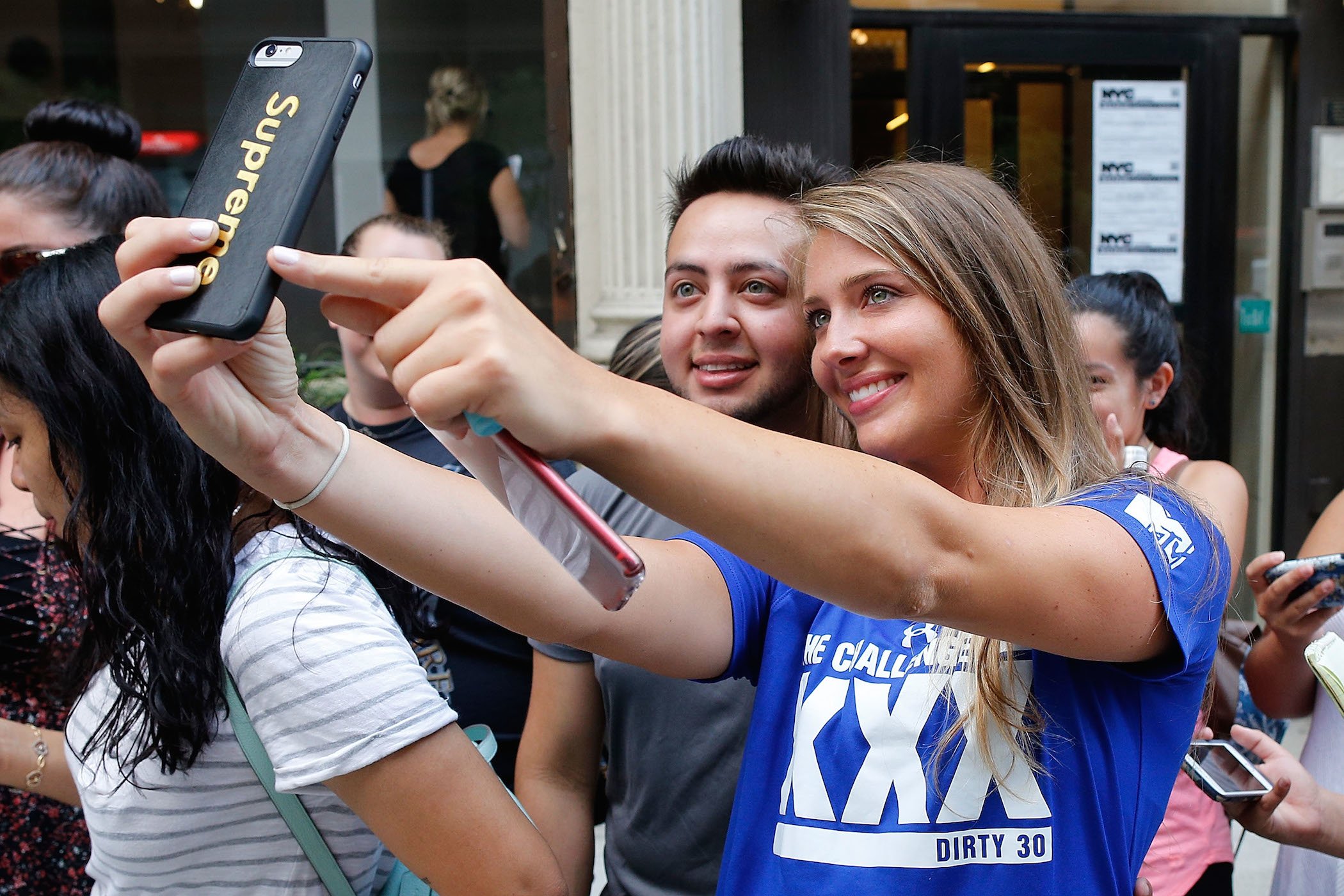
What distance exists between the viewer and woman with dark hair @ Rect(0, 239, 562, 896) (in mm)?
1411

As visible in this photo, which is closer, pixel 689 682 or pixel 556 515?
pixel 556 515

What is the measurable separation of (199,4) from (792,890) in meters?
4.66

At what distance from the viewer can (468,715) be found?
103 inches

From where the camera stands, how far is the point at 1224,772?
1874 millimetres

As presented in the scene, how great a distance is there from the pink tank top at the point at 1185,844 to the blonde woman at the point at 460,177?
10.7 feet

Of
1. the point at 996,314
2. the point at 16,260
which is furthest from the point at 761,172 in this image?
the point at 16,260

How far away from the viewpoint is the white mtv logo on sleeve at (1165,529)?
125cm

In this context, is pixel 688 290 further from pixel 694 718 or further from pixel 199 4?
pixel 199 4

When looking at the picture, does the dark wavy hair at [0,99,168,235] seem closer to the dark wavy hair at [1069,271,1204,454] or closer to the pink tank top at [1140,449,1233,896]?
the dark wavy hair at [1069,271,1204,454]

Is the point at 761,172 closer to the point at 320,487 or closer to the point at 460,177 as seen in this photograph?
the point at 320,487

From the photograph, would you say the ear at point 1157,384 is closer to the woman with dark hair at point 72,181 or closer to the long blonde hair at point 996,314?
the long blonde hair at point 996,314

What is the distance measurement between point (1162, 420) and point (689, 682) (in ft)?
5.91

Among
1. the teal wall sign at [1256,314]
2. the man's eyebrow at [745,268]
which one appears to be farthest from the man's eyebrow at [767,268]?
the teal wall sign at [1256,314]

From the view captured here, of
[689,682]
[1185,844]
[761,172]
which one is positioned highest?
[761,172]
